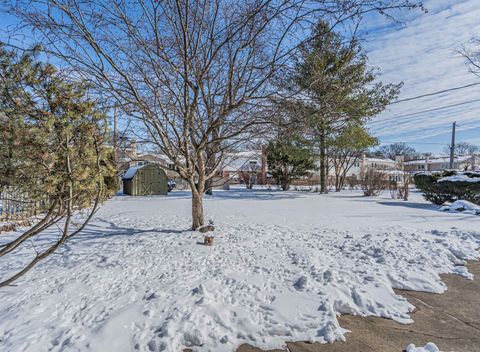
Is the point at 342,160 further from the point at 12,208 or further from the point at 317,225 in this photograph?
the point at 12,208

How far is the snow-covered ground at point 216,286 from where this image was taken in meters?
2.23

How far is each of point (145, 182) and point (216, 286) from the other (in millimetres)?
14587

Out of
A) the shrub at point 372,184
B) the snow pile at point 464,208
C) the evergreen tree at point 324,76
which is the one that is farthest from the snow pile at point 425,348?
the shrub at point 372,184

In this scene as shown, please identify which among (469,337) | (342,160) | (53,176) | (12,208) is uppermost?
(342,160)

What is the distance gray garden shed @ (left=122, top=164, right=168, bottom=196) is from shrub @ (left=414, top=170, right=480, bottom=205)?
1359cm

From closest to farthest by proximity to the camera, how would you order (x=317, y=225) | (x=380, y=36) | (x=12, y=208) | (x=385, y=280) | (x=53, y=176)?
(x=53, y=176)
(x=385, y=280)
(x=380, y=36)
(x=317, y=225)
(x=12, y=208)

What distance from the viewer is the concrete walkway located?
2.11 meters

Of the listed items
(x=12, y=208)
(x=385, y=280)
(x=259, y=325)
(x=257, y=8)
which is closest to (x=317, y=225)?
(x=385, y=280)

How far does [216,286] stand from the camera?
299cm

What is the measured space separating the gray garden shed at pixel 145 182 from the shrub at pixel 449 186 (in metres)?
13.6

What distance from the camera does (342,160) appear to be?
1995 centimetres

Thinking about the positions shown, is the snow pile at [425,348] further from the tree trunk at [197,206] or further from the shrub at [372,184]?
the shrub at [372,184]

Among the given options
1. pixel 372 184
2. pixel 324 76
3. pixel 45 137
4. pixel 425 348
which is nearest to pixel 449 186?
pixel 372 184

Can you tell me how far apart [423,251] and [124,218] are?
672 cm
